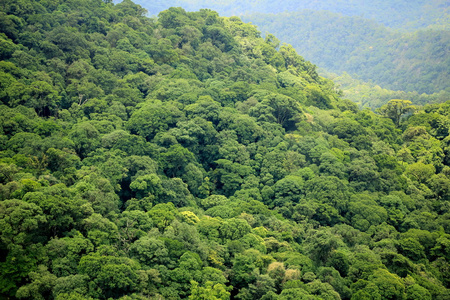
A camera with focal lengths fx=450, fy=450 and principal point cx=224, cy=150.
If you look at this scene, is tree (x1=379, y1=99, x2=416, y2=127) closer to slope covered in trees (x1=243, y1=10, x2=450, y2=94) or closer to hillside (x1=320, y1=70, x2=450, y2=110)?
hillside (x1=320, y1=70, x2=450, y2=110)

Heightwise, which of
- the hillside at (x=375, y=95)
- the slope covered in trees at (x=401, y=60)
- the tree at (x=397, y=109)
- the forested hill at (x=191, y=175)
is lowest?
the forested hill at (x=191, y=175)

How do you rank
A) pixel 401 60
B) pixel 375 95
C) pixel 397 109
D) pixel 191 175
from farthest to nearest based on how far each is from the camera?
pixel 401 60, pixel 375 95, pixel 397 109, pixel 191 175

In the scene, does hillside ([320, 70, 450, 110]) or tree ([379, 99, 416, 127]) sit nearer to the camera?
tree ([379, 99, 416, 127])

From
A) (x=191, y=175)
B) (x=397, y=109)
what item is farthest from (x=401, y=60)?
(x=191, y=175)

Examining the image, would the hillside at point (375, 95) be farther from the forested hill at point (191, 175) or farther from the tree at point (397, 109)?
the forested hill at point (191, 175)

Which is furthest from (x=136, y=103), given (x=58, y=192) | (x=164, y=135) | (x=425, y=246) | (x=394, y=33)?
(x=394, y=33)

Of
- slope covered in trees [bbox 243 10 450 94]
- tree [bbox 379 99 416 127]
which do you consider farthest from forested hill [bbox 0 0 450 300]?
slope covered in trees [bbox 243 10 450 94]

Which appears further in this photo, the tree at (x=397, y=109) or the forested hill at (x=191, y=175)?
the tree at (x=397, y=109)

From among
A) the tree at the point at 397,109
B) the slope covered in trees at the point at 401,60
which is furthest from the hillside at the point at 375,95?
the tree at the point at 397,109

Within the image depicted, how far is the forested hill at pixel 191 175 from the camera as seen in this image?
2716 centimetres

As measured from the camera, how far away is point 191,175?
141ft

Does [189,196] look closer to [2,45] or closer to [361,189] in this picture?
[361,189]

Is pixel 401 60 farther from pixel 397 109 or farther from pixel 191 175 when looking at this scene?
pixel 191 175

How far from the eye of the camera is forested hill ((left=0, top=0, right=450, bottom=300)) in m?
27.2
